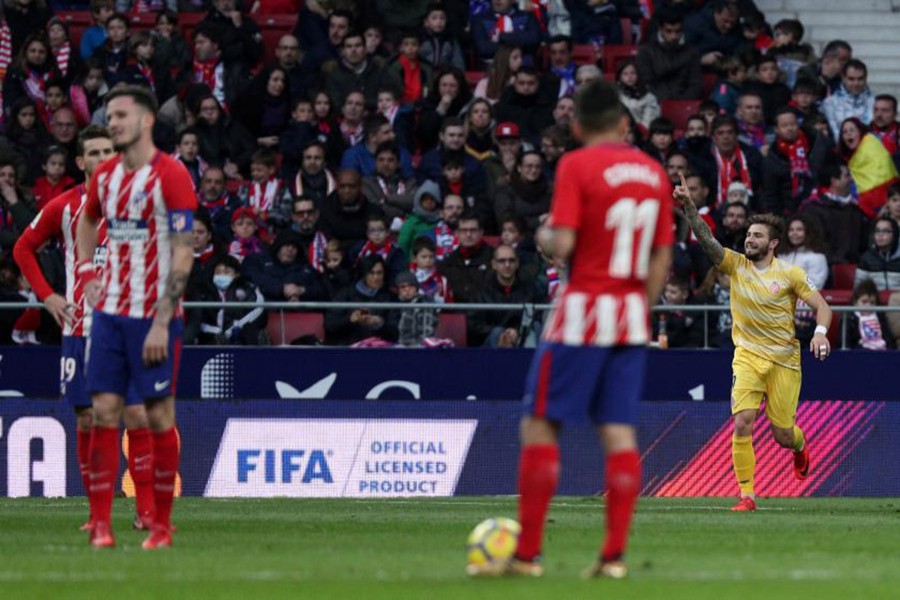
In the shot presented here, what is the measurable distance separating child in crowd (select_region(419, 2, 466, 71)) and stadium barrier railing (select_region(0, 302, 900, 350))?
17.3 feet

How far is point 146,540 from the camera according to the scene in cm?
1068

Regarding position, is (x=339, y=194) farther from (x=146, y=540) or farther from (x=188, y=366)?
(x=146, y=540)

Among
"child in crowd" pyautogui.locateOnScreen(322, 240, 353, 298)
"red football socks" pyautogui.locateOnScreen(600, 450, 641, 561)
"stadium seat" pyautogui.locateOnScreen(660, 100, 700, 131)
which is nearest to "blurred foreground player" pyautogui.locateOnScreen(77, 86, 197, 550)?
"red football socks" pyautogui.locateOnScreen(600, 450, 641, 561)

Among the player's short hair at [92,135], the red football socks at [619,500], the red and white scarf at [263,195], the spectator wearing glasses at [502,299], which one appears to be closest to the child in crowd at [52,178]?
the red and white scarf at [263,195]

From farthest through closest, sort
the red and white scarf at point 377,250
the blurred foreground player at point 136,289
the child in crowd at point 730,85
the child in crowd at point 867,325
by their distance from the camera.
A: the child in crowd at point 730,85, the red and white scarf at point 377,250, the child in crowd at point 867,325, the blurred foreground player at point 136,289

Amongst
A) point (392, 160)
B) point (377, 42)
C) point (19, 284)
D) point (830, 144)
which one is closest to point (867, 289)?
point (830, 144)

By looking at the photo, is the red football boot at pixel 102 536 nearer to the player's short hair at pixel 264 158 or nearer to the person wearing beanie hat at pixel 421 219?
the person wearing beanie hat at pixel 421 219

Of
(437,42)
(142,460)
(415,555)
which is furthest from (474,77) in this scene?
(415,555)

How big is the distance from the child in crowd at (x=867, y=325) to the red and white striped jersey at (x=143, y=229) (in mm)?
11414

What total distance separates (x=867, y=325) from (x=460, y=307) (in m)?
4.54

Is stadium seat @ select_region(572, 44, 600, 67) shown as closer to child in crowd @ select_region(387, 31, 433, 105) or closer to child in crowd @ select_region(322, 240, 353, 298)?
child in crowd @ select_region(387, 31, 433, 105)

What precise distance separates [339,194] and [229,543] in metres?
10.6

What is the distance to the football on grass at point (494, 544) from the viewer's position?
8750mm

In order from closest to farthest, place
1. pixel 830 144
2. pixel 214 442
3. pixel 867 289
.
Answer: pixel 214 442, pixel 867 289, pixel 830 144
